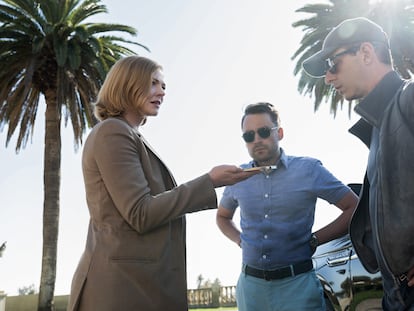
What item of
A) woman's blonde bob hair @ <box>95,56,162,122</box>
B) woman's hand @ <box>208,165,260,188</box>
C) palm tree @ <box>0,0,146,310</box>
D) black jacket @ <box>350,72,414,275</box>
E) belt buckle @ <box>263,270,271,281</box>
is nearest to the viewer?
black jacket @ <box>350,72,414,275</box>

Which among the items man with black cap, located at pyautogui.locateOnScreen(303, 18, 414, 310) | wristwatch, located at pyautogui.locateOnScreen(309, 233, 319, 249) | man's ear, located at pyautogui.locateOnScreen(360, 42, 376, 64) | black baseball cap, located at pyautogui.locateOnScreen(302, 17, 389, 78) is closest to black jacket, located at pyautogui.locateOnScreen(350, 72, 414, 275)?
man with black cap, located at pyautogui.locateOnScreen(303, 18, 414, 310)

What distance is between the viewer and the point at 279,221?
3.16 meters

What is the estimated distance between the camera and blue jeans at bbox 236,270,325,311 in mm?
2945

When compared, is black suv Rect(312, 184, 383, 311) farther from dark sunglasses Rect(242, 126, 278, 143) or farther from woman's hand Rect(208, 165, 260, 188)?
woman's hand Rect(208, 165, 260, 188)

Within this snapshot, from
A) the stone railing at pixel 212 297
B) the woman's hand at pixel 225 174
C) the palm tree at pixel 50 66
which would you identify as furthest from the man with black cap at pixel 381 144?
the stone railing at pixel 212 297

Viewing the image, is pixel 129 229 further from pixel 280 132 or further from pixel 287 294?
pixel 280 132

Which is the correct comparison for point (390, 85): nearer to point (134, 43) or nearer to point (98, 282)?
point (98, 282)

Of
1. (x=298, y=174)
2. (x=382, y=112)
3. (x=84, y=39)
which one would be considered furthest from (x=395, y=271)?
(x=84, y=39)

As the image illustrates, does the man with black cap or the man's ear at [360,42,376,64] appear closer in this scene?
the man with black cap

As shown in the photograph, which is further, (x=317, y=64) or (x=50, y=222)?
(x=50, y=222)

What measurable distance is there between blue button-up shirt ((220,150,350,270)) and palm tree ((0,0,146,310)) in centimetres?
1383

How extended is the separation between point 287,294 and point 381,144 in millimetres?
1335

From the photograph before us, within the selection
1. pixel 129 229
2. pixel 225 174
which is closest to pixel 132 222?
pixel 129 229

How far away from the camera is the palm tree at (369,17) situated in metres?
17.9
